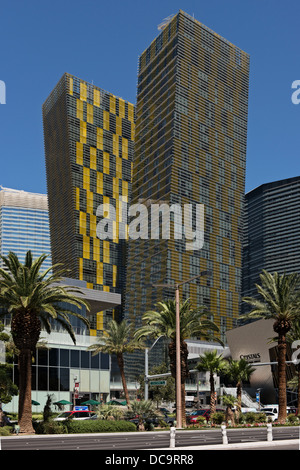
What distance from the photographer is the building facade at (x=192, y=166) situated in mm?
178125

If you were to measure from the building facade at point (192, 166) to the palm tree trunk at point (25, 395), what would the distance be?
128346mm

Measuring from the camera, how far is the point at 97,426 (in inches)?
1695

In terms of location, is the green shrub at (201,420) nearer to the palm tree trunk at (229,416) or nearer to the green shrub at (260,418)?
the palm tree trunk at (229,416)

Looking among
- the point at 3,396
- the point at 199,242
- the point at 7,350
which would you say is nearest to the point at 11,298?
the point at 3,396

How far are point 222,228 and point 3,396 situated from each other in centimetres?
15182

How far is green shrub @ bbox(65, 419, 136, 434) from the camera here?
139 feet

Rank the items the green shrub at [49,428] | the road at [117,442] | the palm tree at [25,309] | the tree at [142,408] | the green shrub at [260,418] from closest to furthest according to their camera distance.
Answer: the road at [117,442], the palm tree at [25,309], the green shrub at [49,428], the tree at [142,408], the green shrub at [260,418]

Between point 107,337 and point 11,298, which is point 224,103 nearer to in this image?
point 107,337

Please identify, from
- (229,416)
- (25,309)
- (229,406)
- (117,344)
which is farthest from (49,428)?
(117,344)

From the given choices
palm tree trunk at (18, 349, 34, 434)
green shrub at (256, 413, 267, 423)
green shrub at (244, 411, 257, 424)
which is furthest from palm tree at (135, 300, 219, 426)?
palm tree trunk at (18, 349, 34, 434)

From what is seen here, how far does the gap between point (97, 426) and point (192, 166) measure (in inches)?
5678

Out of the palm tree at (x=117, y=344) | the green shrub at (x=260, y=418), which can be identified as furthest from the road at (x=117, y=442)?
the palm tree at (x=117, y=344)

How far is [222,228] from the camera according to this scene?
192875 millimetres

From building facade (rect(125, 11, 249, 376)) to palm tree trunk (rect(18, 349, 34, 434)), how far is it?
12835cm
